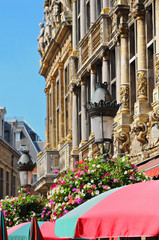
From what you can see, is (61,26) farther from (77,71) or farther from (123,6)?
(123,6)

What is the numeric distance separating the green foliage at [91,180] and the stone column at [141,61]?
258 inches

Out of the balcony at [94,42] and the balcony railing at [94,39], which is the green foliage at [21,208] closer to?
the balcony at [94,42]

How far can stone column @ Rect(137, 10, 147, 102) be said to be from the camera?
20188 millimetres

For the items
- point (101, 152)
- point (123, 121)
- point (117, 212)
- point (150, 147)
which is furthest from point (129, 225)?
point (123, 121)

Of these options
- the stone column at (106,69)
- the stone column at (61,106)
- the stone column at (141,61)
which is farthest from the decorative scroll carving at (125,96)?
the stone column at (61,106)

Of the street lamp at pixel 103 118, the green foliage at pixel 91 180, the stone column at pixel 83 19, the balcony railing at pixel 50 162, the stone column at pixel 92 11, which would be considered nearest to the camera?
the green foliage at pixel 91 180

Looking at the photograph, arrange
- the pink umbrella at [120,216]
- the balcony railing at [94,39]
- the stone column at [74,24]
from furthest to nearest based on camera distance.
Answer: the stone column at [74,24] → the balcony railing at [94,39] → the pink umbrella at [120,216]

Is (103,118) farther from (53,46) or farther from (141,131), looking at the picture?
(53,46)

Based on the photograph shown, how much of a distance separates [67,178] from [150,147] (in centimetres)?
581

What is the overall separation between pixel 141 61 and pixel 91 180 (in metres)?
8.00

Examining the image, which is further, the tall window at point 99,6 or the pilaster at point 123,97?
the tall window at point 99,6

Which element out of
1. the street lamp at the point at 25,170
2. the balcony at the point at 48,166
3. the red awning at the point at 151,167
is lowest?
the red awning at the point at 151,167

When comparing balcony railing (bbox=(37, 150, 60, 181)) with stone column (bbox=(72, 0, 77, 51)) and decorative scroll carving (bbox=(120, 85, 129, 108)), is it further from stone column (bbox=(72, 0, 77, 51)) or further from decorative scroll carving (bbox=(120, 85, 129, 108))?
decorative scroll carving (bbox=(120, 85, 129, 108))

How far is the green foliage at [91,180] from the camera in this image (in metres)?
13.1
